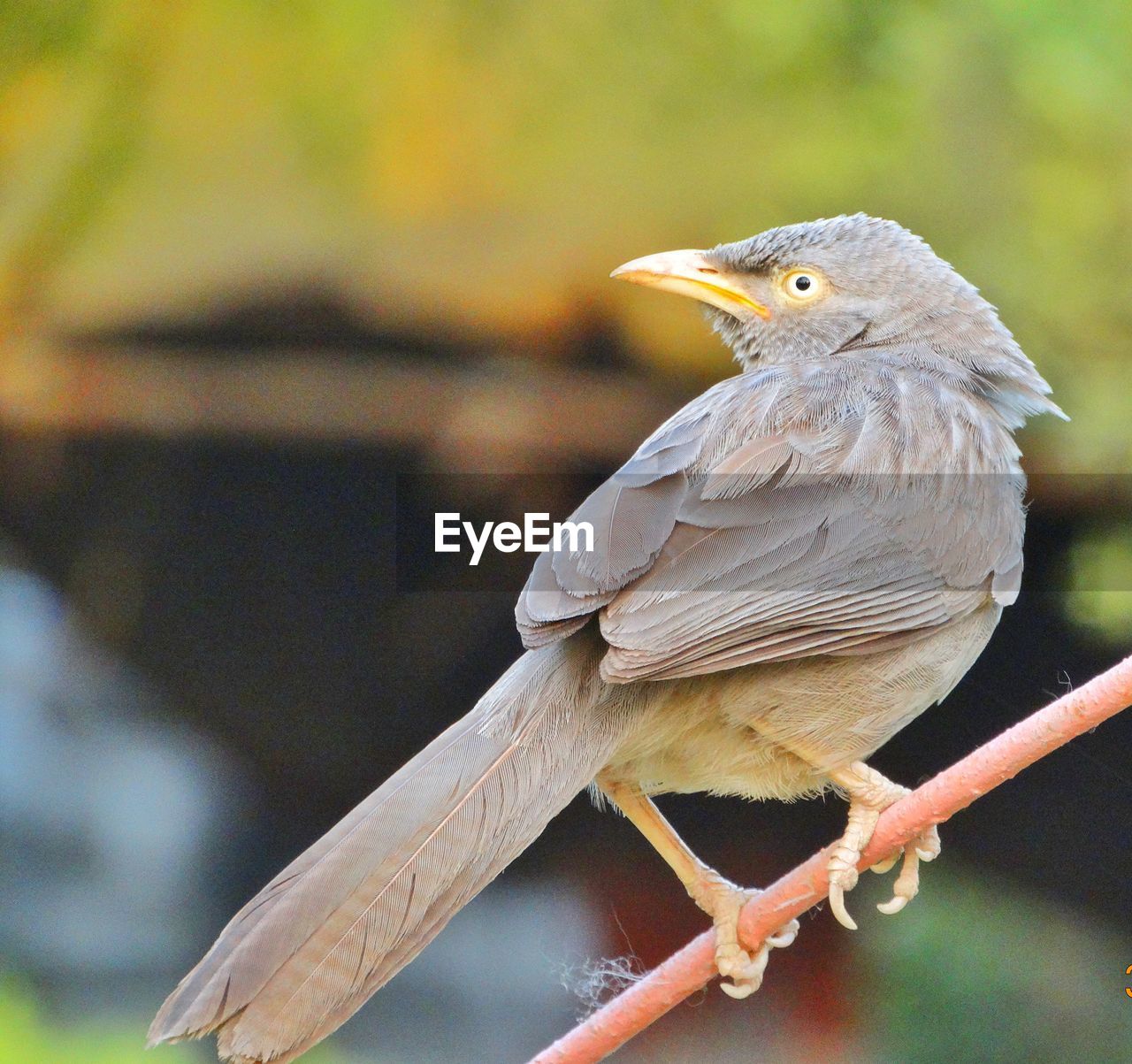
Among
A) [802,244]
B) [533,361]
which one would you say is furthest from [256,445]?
[802,244]

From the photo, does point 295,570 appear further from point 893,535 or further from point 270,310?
point 893,535

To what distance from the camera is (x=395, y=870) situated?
4.91ft

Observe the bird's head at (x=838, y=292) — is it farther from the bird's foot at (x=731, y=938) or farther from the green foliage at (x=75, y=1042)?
the green foliage at (x=75, y=1042)

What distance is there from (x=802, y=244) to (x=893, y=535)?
0.68m

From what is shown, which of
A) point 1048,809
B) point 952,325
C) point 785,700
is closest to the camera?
point 785,700

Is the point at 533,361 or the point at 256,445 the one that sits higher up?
the point at 533,361

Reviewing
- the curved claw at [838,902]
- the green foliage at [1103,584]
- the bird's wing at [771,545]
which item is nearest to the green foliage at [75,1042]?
the curved claw at [838,902]

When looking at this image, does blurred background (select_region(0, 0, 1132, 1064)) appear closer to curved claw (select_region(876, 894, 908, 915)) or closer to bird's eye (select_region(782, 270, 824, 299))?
bird's eye (select_region(782, 270, 824, 299))

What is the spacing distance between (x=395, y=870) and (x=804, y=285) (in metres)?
1.34

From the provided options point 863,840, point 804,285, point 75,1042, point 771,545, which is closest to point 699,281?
point 804,285

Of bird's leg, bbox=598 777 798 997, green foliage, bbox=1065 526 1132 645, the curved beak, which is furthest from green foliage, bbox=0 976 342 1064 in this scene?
A: green foliage, bbox=1065 526 1132 645

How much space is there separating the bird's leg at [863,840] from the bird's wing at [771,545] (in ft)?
0.68

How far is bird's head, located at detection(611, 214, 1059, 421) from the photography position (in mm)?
2236

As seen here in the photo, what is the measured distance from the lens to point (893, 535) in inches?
72.5
